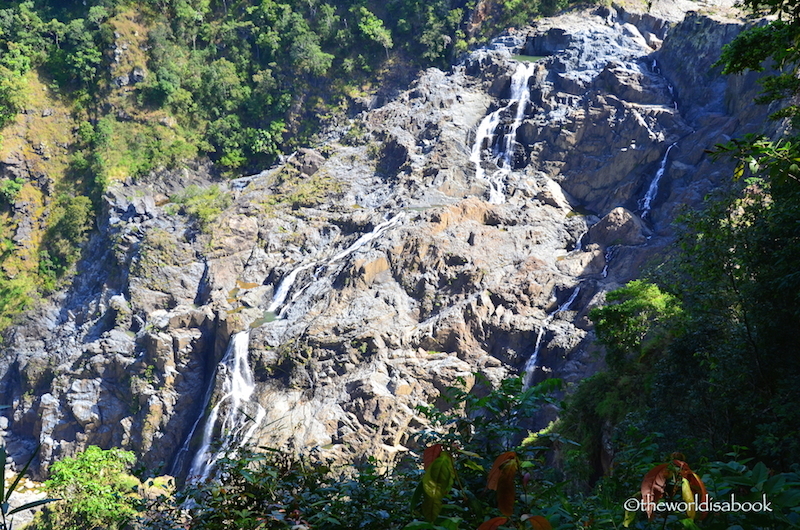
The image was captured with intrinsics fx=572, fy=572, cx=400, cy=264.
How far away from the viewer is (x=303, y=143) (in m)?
40.3

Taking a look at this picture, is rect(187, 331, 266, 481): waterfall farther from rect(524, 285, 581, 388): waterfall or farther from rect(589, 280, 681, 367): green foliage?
rect(589, 280, 681, 367): green foliage

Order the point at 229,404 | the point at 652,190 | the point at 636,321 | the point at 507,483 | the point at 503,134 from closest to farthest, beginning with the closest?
1. the point at 507,483
2. the point at 636,321
3. the point at 229,404
4. the point at 652,190
5. the point at 503,134

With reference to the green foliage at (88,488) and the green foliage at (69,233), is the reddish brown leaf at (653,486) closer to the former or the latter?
the green foliage at (88,488)

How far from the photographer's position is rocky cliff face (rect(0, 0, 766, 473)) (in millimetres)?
23328

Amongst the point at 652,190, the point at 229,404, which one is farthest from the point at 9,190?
the point at 652,190

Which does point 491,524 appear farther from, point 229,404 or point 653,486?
point 229,404

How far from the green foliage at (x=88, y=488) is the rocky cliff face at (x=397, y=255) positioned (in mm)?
5786

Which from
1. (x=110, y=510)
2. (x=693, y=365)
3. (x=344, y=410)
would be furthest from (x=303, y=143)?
(x=693, y=365)

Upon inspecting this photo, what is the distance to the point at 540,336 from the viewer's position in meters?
23.0

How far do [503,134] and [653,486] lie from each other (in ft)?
108

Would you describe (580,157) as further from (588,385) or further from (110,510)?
(110,510)

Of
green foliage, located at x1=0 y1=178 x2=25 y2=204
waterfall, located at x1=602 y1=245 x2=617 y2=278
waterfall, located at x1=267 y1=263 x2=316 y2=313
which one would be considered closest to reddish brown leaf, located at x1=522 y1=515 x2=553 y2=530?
waterfall, located at x1=602 y1=245 x2=617 y2=278

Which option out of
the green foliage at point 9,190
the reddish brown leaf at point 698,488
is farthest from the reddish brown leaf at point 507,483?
the green foliage at point 9,190

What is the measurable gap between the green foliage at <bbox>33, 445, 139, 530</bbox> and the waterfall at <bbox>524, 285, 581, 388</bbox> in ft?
46.5
